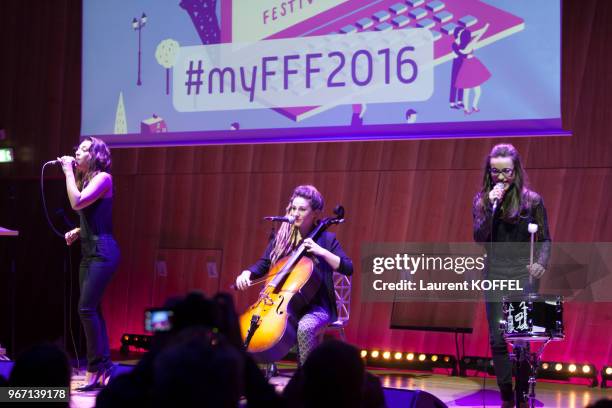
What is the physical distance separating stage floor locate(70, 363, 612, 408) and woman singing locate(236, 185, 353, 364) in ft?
1.69

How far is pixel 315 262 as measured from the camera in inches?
189

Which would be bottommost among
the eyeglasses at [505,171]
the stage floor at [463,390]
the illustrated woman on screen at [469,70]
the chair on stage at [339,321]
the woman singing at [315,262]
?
the stage floor at [463,390]

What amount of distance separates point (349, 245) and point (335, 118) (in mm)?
1068

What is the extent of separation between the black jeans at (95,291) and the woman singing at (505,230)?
7.43 ft

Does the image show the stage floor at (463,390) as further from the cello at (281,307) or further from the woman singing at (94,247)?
the cello at (281,307)

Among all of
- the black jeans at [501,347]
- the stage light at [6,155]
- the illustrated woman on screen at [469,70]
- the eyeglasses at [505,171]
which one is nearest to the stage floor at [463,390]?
the black jeans at [501,347]

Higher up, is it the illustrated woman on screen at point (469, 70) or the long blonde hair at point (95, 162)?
the illustrated woman on screen at point (469, 70)


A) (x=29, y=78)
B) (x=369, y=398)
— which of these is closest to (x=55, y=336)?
(x=29, y=78)

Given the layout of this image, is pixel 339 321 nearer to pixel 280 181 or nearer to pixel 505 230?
pixel 505 230

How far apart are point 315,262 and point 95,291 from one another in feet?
4.55

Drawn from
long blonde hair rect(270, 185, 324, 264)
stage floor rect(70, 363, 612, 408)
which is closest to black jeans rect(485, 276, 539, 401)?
stage floor rect(70, 363, 612, 408)

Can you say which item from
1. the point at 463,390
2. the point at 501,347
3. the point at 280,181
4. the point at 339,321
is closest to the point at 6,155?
the point at 280,181

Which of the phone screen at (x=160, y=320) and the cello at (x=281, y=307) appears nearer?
the phone screen at (x=160, y=320)

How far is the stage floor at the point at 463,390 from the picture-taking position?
501 centimetres
